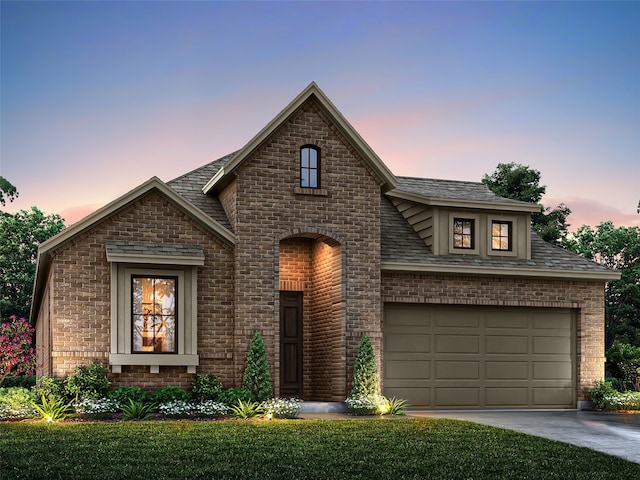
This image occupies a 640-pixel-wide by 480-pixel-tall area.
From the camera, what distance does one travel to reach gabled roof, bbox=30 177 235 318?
18.4 meters

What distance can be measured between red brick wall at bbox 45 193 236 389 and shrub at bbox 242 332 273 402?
50 cm

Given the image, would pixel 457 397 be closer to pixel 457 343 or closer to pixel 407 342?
pixel 457 343

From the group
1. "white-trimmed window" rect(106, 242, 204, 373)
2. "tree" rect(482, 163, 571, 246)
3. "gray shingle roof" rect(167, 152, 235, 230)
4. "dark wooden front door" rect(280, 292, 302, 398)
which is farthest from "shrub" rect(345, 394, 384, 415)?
"tree" rect(482, 163, 571, 246)

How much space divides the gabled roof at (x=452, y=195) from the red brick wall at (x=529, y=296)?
1.96 m

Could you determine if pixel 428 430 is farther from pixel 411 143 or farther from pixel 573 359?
pixel 411 143

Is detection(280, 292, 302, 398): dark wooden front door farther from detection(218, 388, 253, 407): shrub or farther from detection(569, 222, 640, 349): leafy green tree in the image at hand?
detection(569, 222, 640, 349): leafy green tree

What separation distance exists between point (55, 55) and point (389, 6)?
27.6ft

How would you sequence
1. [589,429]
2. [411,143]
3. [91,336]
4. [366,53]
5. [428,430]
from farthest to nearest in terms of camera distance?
1. [411,143]
2. [366,53]
3. [91,336]
4. [589,429]
5. [428,430]

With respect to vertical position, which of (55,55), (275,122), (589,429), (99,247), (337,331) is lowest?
(589,429)

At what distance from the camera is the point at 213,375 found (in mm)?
19266

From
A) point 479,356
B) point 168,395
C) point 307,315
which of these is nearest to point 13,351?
point 168,395

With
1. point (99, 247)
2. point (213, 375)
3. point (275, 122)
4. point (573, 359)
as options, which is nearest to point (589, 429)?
point (573, 359)

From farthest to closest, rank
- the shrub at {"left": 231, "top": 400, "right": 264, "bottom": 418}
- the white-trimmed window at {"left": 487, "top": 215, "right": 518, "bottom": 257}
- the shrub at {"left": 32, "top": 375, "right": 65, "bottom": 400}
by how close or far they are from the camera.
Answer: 1. the white-trimmed window at {"left": 487, "top": 215, "right": 518, "bottom": 257}
2. the shrub at {"left": 231, "top": 400, "right": 264, "bottom": 418}
3. the shrub at {"left": 32, "top": 375, "right": 65, "bottom": 400}

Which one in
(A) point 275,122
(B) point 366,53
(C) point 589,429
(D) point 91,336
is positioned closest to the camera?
(C) point 589,429
